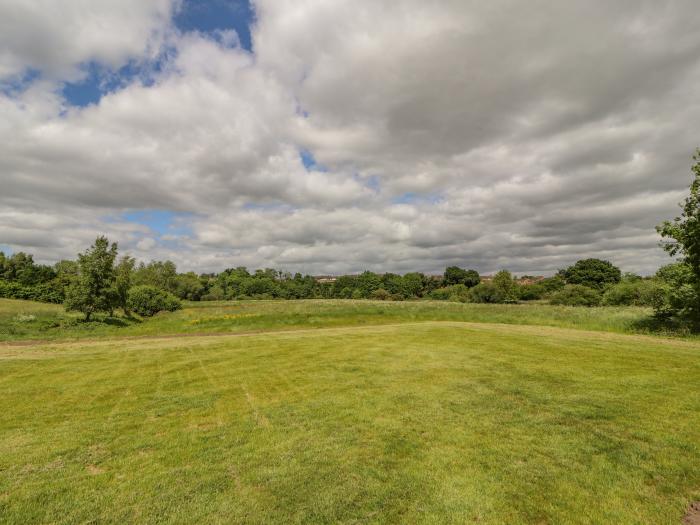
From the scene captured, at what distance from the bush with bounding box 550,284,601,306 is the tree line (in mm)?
231

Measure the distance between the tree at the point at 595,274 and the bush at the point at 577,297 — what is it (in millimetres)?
18421

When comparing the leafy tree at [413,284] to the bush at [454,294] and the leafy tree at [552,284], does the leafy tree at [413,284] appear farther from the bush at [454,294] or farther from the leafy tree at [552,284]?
the leafy tree at [552,284]

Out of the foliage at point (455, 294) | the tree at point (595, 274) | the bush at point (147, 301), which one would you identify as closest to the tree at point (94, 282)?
the bush at point (147, 301)

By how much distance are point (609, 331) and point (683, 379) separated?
19.2 meters

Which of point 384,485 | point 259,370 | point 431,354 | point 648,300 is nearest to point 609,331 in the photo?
point 431,354

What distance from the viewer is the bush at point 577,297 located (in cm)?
9194

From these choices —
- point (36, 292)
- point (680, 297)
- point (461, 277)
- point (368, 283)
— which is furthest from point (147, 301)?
point (461, 277)

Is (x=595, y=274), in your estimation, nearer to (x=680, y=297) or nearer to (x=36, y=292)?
(x=680, y=297)

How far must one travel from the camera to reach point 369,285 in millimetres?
177500

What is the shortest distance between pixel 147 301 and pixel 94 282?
73.0ft

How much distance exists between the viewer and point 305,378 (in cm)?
1316

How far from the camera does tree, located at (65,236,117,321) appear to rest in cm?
4216

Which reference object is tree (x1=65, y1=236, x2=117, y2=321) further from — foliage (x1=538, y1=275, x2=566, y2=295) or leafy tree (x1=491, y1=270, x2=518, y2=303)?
foliage (x1=538, y1=275, x2=566, y2=295)

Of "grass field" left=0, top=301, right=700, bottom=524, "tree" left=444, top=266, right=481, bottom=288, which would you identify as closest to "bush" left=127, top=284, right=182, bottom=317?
"grass field" left=0, top=301, right=700, bottom=524
